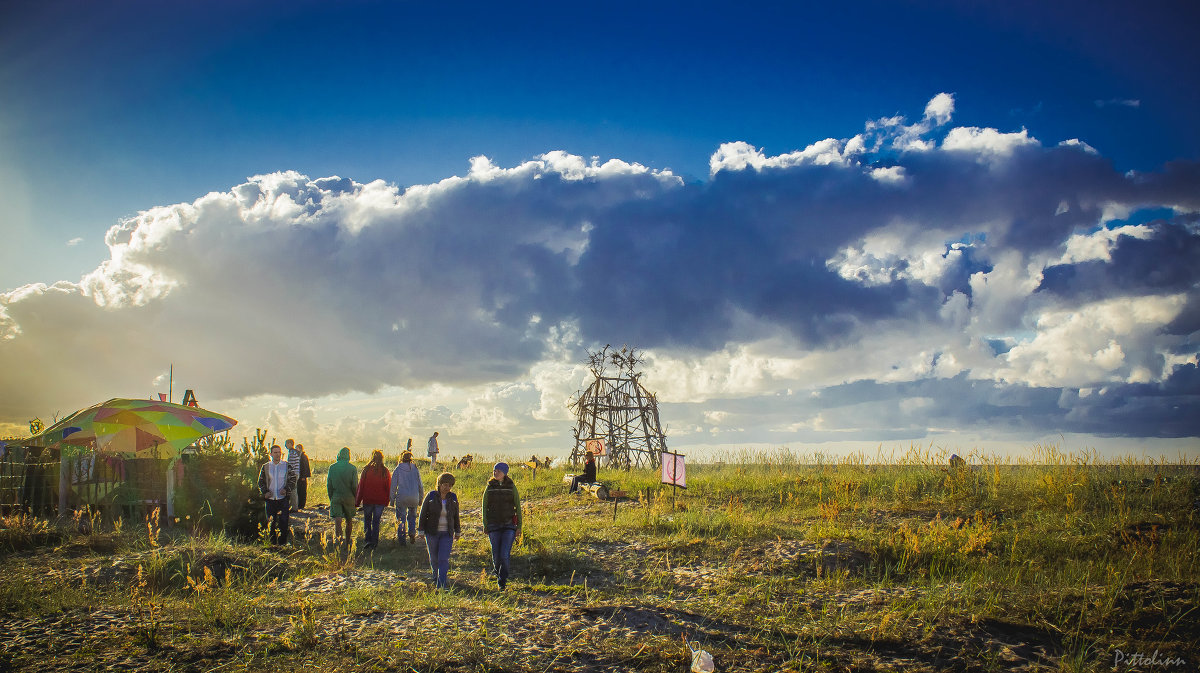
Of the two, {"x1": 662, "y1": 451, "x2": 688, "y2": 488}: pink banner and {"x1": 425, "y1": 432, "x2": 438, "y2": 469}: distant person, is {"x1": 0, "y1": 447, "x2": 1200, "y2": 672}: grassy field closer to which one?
{"x1": 662, "y1": 451, "x2": 688, "y2": 488}: pink banner

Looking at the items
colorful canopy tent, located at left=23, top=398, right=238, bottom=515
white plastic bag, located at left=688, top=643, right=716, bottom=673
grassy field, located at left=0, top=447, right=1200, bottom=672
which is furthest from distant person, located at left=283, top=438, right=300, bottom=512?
white plastic bag, located at left=688, top=643, right=716, bottom=673

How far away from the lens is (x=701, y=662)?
566 cm

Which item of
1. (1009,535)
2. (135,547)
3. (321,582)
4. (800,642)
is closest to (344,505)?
(321,582)

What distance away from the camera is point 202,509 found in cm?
1414

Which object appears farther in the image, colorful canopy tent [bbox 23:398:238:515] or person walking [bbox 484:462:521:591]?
colorful canopy tent [bbox 23:398:238:515]

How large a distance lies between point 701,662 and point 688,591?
10.2ft

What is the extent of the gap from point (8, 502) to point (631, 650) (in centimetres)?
1617

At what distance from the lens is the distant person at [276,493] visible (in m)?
12.1

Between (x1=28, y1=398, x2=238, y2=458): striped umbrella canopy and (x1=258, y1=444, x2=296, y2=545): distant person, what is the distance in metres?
4.69

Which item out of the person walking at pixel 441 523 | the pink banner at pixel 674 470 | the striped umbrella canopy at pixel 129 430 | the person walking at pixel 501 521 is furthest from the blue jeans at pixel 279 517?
the pink banner at pixel 674 470

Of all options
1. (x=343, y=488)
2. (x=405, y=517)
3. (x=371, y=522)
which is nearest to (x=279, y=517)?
(x=343, y=488)

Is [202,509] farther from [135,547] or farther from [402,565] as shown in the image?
[402,565]

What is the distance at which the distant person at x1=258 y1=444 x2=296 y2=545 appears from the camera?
12.1m

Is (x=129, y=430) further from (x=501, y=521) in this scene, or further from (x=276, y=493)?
(x=501, y=521)
